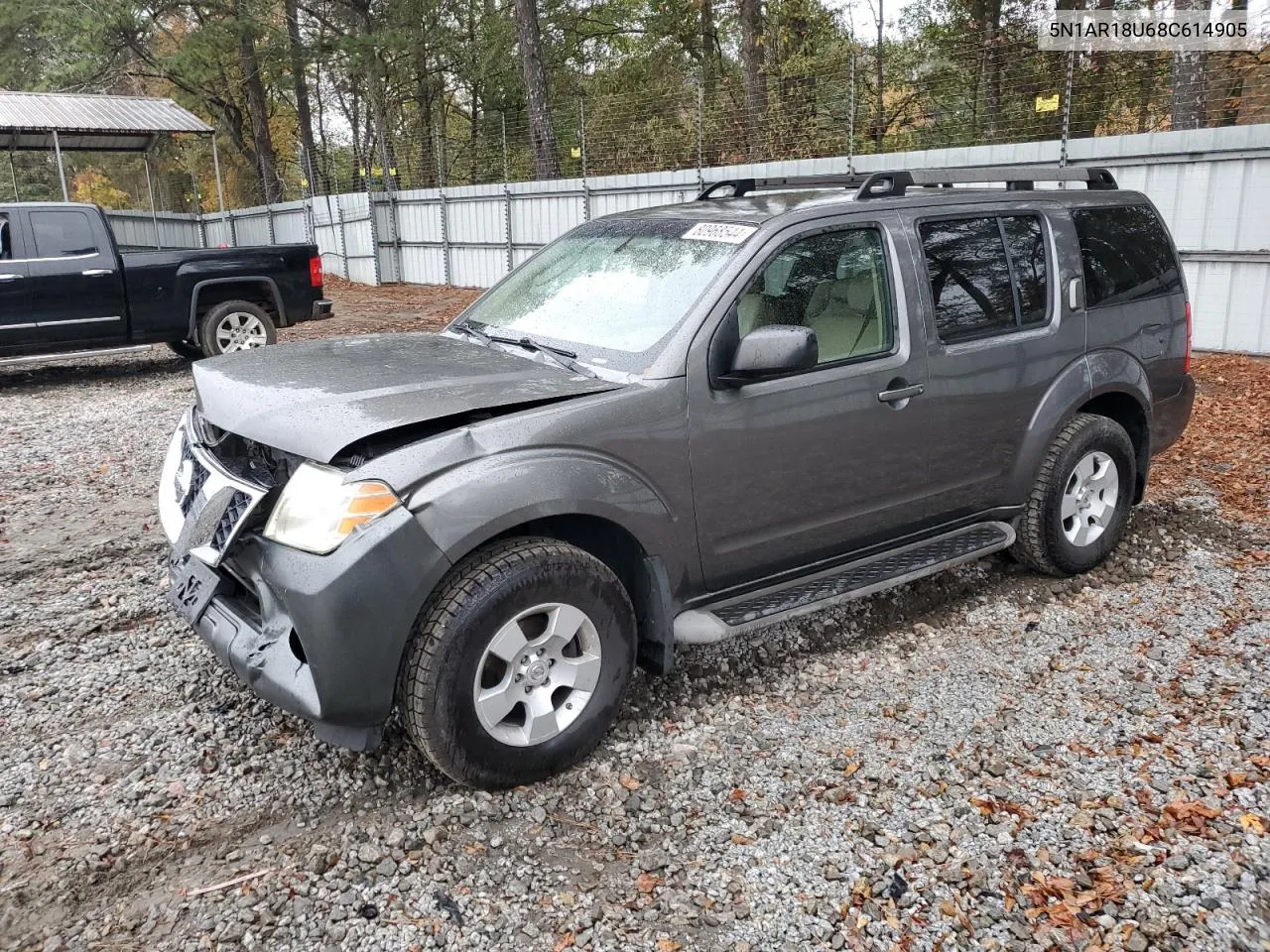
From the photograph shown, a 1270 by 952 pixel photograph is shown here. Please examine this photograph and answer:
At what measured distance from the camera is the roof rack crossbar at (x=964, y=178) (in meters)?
4.10

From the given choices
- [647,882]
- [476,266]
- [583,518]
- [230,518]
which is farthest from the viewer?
[476,266]

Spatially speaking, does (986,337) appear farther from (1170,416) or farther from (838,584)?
(1170,416)

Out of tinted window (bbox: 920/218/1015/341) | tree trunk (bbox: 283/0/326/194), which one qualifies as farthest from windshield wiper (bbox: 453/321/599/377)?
tree trunk (bbox: 283/0/326/194)

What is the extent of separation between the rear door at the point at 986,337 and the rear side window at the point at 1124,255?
0.55 ft

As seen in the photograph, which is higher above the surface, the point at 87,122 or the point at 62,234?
the point at 87,122

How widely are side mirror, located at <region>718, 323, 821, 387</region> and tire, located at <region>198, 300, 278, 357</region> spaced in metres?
8.40

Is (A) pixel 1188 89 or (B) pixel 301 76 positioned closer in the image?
(A) pixel 1188 89

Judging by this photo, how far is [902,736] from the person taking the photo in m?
3.53

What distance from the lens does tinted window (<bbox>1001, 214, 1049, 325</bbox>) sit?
444 cm

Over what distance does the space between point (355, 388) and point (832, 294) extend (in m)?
1.88

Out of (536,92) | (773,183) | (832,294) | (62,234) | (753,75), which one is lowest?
(832,294)

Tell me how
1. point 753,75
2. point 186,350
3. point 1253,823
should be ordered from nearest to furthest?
point 1253,823, point 186,350, point 753,75

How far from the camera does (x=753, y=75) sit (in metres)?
18.8

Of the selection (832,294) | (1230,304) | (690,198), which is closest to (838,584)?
(832,294)
